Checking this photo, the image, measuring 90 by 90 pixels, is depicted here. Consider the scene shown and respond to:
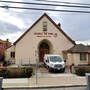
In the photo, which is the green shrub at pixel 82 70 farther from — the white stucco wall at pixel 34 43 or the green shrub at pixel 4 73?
the white stucco wall at pixel 34 43

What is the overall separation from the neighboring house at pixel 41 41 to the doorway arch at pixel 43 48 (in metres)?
0.56

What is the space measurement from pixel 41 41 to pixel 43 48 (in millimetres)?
2280

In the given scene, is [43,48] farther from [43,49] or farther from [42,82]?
[42,82]

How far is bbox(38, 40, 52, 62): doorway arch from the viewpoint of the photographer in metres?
29.3

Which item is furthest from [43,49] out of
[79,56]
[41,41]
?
[79,56]

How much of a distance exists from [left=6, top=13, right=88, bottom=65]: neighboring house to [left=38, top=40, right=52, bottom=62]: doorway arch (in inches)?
21.9

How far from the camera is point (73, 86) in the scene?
38.3 ft

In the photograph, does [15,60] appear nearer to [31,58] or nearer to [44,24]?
[31,58]

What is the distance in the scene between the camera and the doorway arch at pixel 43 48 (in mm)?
Result: 29347

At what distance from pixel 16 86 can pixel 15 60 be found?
1643 centimetres

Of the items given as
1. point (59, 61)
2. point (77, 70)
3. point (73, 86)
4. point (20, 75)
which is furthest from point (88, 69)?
point (20, 75)

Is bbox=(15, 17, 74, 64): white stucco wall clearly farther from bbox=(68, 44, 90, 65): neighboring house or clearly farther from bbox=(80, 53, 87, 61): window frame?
bbox=(80, 53, 87, 61): window frame

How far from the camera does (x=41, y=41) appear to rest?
28406mm

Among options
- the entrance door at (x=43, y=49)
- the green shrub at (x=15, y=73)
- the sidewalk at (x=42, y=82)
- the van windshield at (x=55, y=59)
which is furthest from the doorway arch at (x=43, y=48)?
the sidewalk at (x=42, y=82)
